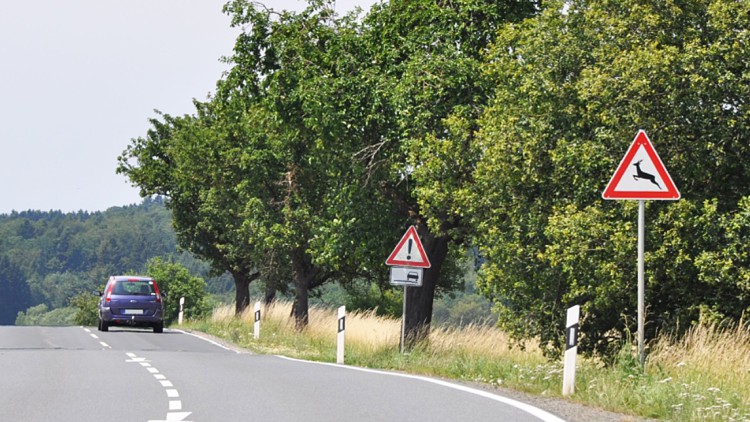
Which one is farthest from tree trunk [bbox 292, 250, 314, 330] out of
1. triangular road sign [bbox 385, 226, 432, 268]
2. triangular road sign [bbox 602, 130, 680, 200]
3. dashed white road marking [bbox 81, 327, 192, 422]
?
triangular road sign [bbox 602, 130, 680, 200]

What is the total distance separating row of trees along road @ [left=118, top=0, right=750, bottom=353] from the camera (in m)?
18.6

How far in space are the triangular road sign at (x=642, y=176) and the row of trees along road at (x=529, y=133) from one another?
2.84 m

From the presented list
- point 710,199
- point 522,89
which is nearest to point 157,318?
point 522,89

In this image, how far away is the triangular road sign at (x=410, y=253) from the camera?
20.2 meters

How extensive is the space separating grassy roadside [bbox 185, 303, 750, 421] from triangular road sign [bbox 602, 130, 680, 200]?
2.01 meters

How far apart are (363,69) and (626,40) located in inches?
316

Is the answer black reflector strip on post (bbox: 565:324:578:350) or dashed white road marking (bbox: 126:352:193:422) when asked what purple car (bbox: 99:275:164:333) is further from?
black reflector strip on post (bbox: 565:324:578:350)

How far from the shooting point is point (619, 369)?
13891mm

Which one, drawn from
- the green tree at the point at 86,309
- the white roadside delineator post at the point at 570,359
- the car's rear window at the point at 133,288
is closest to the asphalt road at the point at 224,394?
the white roadside delineator post at the point at 570,359

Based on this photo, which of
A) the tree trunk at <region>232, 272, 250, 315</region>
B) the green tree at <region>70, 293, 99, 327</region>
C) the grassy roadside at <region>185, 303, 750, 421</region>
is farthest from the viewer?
the green tree at <region>70, 293, 99, 327</region>

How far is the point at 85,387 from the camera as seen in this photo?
1368 centimetres

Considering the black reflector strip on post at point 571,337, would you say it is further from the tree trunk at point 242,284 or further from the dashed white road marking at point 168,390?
the tree trunk at point 242,284

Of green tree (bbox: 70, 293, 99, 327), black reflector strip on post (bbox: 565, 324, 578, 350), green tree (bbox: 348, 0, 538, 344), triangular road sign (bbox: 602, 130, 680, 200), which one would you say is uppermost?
green tree (bbox: 348, 0, 538, 344)

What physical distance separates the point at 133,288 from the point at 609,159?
65.1 feet
